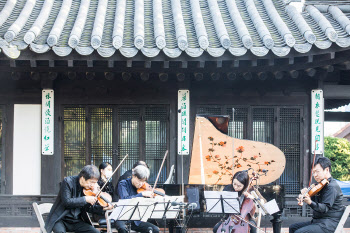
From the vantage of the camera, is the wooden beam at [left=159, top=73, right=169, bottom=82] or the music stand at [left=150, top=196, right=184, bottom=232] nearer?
the music stand at [left=150, top=196, right=184, bottom=232]

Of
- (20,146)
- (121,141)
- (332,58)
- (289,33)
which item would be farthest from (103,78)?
(332,58)

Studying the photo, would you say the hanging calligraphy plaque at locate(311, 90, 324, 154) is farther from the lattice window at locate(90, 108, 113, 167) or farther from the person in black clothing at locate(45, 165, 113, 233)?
the person in black clothing at locate(45, 165, 113, 233)

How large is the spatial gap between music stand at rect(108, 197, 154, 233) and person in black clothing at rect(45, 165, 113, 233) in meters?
0.29

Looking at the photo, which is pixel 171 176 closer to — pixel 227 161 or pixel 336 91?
pixel 227 161

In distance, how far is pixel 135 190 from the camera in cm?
898

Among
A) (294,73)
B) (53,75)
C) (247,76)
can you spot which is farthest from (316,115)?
(53,75)

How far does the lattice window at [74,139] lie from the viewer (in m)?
10.8

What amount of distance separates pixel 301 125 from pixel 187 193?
2.96 metres

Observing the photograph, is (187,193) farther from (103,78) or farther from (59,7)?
(59,7)

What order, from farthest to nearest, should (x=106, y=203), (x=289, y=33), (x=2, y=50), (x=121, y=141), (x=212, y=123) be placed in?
(x=121, y=141), (x=212, y=123), (x=289, y=33), (x=2, y=50), (x=106, y=203)

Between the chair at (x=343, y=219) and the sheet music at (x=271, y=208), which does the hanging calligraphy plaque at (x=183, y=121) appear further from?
the chair at (x=343, y=219)

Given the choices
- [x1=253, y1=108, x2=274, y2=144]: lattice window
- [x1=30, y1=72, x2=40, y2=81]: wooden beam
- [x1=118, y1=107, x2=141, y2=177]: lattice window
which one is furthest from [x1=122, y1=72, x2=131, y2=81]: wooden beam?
[x1=253, y1=108, x2=274, y2=144]: lattice window

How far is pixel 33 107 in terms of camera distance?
10719mm

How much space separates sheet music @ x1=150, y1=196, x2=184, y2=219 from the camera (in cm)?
816
